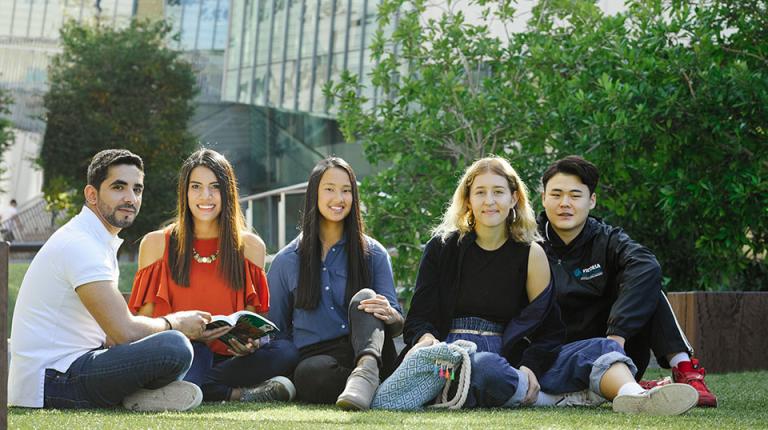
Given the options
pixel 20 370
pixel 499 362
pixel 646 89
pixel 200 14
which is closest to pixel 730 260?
pixel 646 89

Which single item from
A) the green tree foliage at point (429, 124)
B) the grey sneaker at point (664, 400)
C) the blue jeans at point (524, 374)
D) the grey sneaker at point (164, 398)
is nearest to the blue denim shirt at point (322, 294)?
the blue jeans at point (524, 374)

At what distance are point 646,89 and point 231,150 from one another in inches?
1408

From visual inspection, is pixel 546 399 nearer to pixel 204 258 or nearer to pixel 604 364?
pixel 604 364

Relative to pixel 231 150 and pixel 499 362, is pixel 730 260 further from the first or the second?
pixel 231 150

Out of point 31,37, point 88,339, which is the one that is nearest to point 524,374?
point 88,339

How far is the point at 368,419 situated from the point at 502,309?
1160 mm

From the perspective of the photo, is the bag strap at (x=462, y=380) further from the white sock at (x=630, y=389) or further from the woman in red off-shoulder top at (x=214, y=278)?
the woman in red off-shoulder top at (x=214, y=278)

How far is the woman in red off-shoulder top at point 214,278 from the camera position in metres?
5.89

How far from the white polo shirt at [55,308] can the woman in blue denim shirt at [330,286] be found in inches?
44.3

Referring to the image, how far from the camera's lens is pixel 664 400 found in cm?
497

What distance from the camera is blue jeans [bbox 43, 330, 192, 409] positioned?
5062 mm

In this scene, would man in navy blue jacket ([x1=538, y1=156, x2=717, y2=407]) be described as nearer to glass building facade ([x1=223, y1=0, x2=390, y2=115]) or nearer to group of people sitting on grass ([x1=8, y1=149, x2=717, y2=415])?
group of people sitting on grass ([x1=8, y1=149, x2=717, y2=415])

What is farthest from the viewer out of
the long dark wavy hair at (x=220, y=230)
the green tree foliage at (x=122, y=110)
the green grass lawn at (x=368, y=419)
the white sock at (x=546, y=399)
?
the green tree foliage at (x=122, y=110)

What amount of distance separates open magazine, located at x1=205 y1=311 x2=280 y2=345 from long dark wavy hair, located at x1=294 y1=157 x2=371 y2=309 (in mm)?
470
